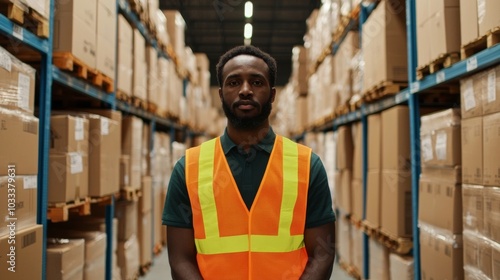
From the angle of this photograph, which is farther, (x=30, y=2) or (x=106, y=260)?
(x=106, y=260)

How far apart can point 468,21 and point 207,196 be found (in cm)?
194

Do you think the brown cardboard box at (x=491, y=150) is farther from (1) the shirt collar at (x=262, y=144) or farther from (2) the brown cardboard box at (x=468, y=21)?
(1) the shirt collar at (x=262, y=144)

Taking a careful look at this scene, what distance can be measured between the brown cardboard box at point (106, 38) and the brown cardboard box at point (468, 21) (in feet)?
9.50

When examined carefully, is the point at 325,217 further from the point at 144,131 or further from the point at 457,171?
the point at 144,131

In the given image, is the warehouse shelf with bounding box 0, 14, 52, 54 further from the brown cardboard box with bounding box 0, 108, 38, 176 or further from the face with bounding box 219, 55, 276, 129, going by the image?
the face with bounding box 219, 55, 276, 129

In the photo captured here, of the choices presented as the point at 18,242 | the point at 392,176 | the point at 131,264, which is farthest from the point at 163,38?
the point at 18,242

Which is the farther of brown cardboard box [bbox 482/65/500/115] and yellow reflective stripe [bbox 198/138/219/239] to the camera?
brown cardboard box [bbox 482/65/500/115]

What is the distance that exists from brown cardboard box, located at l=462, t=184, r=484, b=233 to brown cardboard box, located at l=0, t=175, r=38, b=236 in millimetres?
2645

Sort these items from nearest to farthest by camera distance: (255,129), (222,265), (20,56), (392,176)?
(222,265) → (255,129) → (20,56) → (392,176)

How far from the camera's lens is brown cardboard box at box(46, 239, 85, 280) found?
10.4 ft

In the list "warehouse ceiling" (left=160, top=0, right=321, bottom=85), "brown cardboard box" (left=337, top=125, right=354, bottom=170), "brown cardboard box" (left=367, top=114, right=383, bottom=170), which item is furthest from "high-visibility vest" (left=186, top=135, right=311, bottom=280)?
"warehouse ceiling" (left=160, top=0, right=321, bottom=85)

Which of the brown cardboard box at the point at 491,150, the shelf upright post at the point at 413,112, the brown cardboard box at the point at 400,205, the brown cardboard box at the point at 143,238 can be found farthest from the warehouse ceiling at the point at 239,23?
the brown cardboard box at the point at 491,150

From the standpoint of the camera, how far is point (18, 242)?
2.49m

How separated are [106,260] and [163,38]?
3841mm
